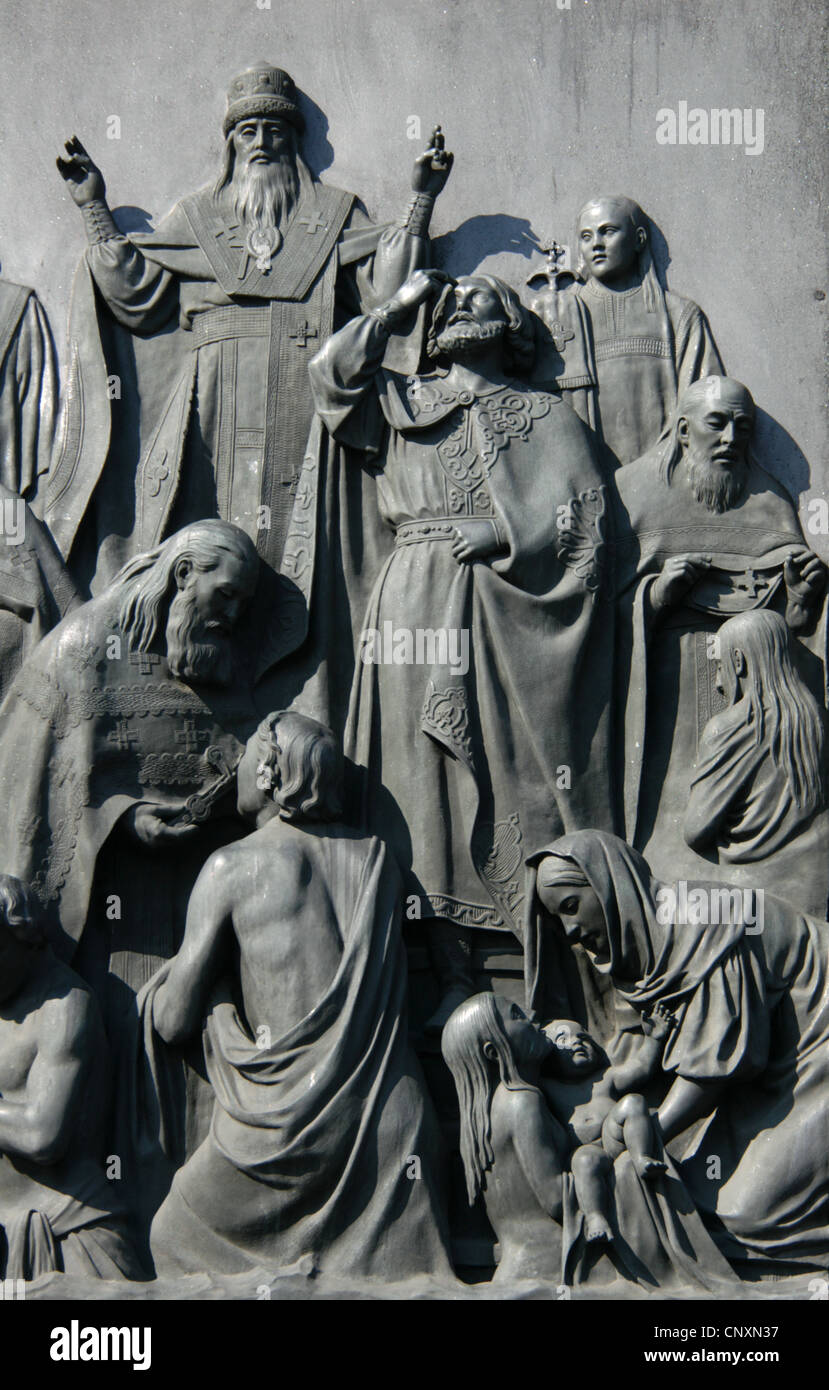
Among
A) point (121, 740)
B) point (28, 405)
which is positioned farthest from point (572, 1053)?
point (28, 405)

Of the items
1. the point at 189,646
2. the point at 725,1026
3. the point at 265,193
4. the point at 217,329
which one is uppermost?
the point at 265,193

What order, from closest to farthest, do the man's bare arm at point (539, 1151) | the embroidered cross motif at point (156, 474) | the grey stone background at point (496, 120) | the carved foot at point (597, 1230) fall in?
the carved foot at point (597, 1230), the man's bare arm at point (539, 1151), the embroidered cross motif at point (156, 474), the grey stone background at point (496, 120)

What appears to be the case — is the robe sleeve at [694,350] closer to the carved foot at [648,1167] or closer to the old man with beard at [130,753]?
the old man with beard at [130,753]

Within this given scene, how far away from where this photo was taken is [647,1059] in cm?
841

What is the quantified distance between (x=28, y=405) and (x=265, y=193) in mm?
1281

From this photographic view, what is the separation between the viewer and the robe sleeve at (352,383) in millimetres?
9156

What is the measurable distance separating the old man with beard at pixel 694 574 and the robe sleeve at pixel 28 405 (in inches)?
92.1

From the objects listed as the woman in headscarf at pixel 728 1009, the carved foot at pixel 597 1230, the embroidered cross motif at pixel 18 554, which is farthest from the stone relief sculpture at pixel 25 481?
the carved foot at pixel 597 1230

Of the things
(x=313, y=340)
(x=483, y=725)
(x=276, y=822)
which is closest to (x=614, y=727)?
(x=483, y=725)

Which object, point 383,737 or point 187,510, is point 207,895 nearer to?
point 383,737

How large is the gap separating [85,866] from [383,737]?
48.1 inches

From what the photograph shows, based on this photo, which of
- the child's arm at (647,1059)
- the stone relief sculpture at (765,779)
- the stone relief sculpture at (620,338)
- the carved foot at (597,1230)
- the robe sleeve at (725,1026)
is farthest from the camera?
the stone relief sculpture at (620,338)

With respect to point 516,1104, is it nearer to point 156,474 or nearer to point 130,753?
point 130,753

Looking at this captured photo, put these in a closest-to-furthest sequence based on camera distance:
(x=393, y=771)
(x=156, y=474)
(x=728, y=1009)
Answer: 1. (x=728, y=1009)
2. (x=393, y=771)
3. (x=156, y=474)
